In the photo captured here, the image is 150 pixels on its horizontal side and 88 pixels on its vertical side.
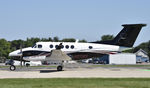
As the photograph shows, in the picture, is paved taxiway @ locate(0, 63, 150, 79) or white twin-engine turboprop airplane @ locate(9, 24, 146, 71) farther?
white twin-engine turboprop airplane @ locate(9, 24, 146, 71)

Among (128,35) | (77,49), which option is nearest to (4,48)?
(77,49)

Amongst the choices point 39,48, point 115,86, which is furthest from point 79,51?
point 115,86

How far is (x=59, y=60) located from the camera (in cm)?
3105

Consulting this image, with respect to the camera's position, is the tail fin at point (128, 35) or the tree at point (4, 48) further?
the tree at point (4, 48)

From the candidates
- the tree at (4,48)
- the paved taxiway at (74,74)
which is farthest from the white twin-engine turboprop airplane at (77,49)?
the tree at (4,48)

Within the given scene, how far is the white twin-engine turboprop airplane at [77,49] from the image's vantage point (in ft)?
101

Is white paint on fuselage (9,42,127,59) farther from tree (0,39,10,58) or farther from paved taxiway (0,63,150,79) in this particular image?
tree (0,39,10,58)

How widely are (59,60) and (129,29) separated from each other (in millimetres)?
8646

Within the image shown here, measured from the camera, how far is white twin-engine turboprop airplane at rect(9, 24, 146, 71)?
3070cm

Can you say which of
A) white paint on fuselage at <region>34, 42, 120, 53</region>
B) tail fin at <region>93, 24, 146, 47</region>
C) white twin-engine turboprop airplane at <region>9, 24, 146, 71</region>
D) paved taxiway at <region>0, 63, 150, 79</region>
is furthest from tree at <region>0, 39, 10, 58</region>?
paved taxiway at <region>0, 63, 150, 79</region>

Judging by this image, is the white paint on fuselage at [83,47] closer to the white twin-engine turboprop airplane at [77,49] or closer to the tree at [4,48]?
the white twin-engine turboprop airplane at [77,49]

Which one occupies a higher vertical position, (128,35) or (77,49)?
(128,35)

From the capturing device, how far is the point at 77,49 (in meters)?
31.4

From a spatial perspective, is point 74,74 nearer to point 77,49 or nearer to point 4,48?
point 77,49
